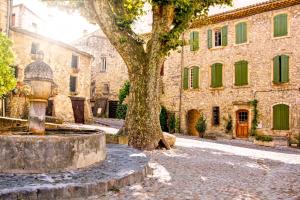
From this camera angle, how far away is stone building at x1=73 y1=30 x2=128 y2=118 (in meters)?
33.2

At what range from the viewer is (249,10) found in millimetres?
20641

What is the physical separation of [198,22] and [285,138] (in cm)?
989

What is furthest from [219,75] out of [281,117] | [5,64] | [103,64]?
[103,64]

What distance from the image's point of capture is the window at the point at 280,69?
19156 millimetres

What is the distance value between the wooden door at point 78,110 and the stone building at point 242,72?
26.8 ft

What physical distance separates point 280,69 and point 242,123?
4092mm

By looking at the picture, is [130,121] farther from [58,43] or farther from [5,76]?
[58,43]

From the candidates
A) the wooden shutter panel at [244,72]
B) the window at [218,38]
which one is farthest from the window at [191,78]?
the wooden shutter panel at [244,72]

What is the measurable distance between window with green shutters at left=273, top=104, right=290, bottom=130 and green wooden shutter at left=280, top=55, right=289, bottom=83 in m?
1.50

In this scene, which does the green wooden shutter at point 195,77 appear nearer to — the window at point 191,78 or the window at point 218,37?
the window at point 191,78

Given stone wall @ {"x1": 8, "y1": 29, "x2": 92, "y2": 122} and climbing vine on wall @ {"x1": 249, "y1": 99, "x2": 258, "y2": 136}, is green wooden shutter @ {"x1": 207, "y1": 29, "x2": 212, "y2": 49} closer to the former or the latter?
climbing vine on wall @ {"x1": 249, "y1": 99, "x2": 258, "y2": 136}

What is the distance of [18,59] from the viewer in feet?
82.4

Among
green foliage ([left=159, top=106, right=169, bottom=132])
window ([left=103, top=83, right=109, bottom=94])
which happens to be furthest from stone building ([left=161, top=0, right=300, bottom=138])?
window ([left=103, top=83, right=109, bottom=94])

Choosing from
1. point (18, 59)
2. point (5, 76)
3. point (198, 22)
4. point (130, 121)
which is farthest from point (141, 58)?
point (18, 59)
